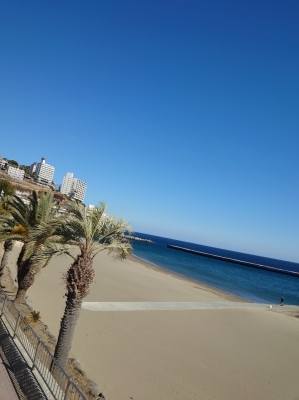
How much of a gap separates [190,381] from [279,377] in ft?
13.5

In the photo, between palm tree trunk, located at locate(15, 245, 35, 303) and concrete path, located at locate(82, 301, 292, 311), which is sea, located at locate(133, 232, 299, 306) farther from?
palm tree trunk, located at locate(15, 245, 35, 303)

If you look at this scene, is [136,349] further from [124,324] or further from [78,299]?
[78,299]

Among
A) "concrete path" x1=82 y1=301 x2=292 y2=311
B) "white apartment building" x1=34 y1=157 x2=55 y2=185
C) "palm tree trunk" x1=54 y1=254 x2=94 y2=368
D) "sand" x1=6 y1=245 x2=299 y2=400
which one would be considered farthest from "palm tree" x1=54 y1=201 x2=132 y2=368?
"white apartment building" x1=34 y1=157 x2=55 y2=185

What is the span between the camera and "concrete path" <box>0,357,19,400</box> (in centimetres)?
564

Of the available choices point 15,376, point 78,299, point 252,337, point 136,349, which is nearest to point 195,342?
point 136,349

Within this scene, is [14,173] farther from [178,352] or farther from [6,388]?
[6,388]

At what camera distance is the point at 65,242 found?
767cm

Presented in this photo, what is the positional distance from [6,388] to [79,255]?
3050mm

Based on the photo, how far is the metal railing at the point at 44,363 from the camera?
576cm

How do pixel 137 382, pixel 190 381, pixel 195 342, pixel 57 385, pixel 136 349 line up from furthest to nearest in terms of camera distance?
1. pixel 195 342
2. pixel 136 349
3. pixel 190 381
4. pixel 137 382
5. pixel 57 385

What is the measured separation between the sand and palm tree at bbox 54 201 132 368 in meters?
2.08

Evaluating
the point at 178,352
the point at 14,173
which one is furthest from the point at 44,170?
the point at 178,352

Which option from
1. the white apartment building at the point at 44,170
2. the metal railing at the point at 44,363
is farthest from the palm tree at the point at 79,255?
the white apartment building at the point at 44,170

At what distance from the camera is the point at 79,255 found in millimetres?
7574
